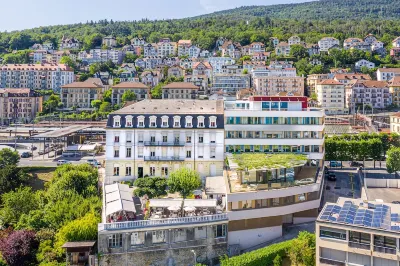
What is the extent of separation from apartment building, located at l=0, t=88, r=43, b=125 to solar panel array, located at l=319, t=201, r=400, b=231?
327 feet

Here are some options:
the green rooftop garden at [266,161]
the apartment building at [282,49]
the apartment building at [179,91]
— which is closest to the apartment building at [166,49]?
the apartment building at [282,49]

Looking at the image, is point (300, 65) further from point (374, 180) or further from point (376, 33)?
point (374, 180)

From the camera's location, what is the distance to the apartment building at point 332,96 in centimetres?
10950

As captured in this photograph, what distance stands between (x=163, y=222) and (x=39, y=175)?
28.9m

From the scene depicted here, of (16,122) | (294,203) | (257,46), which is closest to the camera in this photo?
(294,203)

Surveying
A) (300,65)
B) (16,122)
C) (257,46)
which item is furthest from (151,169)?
(257,46)

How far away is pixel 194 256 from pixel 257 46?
134103 millimetres

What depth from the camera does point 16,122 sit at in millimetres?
106562

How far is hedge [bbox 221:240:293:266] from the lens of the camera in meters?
26.4

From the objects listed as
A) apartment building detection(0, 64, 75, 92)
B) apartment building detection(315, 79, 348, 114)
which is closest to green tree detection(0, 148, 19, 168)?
apartment building detection(0, 64, 75, 92)

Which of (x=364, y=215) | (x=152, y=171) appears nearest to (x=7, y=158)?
(x=152, y=171)

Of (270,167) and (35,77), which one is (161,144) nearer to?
(270,167)

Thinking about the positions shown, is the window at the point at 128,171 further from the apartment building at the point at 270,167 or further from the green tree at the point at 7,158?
the green tree at the point at 7,158

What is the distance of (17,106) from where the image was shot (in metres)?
108
